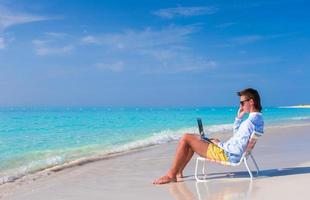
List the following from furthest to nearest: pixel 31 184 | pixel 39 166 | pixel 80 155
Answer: pixel 80 155 → pixel 39 166 → pixel 31 184

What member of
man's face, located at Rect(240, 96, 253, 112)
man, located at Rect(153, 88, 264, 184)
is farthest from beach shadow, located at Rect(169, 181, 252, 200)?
man's face, located at Rect(240, 96, 253, 112)

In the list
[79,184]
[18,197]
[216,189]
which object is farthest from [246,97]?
[18,197]

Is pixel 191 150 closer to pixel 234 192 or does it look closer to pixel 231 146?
pixel 231 146

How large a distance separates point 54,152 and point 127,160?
465cm

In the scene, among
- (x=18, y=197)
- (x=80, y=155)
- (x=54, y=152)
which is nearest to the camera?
(x=18, y=197)

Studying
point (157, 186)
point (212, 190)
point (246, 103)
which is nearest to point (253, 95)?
point (246, 103)

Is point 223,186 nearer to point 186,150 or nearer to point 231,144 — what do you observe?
point 231,144

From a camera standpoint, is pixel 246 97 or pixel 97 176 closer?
pixel 246 97

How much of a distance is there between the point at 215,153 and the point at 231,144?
0.31m

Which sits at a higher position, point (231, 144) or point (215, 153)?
point (231, 144)

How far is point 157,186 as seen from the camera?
764 cm

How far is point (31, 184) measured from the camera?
903cm

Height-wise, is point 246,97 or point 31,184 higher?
point 246,97

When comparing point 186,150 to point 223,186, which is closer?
point 223,186
